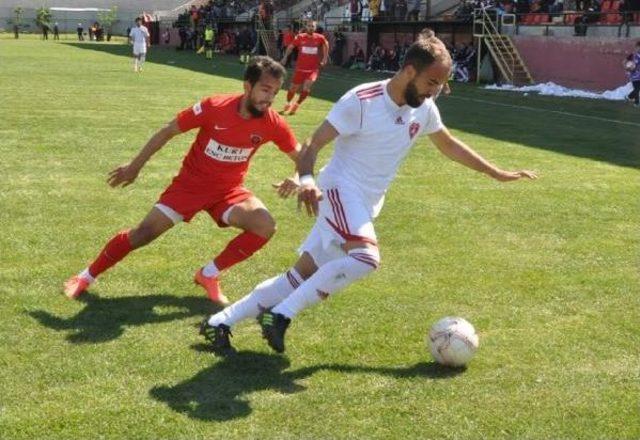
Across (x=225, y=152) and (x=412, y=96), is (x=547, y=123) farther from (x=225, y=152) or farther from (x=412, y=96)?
(x=412, y=96)

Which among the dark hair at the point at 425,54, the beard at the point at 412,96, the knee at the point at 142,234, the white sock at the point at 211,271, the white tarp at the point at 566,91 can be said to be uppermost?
the dark hair at the point at 425,54

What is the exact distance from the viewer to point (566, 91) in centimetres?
2592

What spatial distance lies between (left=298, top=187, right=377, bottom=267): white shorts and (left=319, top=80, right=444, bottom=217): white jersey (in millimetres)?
67

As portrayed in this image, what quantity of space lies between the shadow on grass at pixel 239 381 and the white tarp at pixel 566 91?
2129 cm

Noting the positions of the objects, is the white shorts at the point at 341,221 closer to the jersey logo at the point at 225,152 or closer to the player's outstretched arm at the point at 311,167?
the player's outstretched arm at the point at 311,167

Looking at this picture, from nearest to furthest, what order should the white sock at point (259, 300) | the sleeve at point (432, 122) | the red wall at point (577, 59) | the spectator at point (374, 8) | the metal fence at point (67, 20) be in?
1. the white sock at point (259, 300)
2. the sleeve at point (432, 122)
3. the red wall at point (577, 59)
4. the spectator at point (374, 8)
5. the metal fence at point (67, 20)

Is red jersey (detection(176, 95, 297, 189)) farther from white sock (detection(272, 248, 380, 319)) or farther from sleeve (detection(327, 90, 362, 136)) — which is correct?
white sock (detection(272, 248, 380, 319))

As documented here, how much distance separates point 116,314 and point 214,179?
43.9 inches

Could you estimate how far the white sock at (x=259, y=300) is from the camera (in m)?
4.81

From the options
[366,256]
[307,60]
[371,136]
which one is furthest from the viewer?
[307,60]

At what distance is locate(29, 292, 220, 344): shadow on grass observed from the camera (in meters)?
5.11

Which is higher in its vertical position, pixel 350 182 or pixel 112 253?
pixel 350 182

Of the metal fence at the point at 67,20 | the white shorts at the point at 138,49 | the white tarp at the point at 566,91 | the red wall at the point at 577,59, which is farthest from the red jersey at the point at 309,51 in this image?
the metal fence at the point at 67,20

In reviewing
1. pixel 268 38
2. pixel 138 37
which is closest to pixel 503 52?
pixel 138 37
